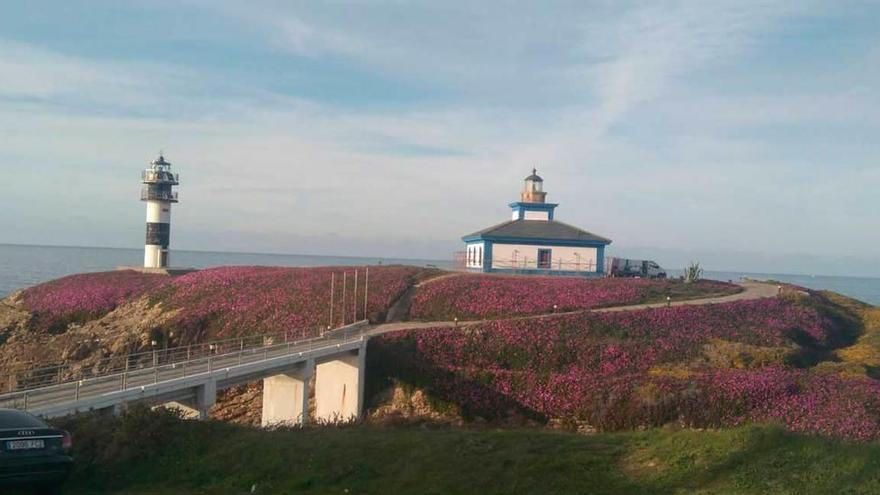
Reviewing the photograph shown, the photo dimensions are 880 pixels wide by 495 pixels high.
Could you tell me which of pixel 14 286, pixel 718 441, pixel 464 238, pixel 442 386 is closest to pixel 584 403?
pixel 442 386

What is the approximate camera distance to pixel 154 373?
2303 cm

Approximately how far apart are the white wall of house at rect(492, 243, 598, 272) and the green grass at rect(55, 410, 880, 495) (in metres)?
36.0

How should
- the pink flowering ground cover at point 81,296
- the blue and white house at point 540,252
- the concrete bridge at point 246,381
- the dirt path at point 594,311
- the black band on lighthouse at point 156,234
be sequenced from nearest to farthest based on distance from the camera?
the concrete bridge at point 246,381 → the dirt path at point 594,311 → the pink flowering ground cover at point 81,296 → the blue and white house at point 540,252 → the black band on lighthouse at point 156,234

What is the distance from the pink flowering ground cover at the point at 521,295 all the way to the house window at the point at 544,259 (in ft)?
18.1

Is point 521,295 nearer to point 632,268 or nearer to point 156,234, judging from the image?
point 632,268

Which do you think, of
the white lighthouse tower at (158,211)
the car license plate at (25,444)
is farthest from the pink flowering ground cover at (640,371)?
Answer: the white lighthouse tower at (158,211)

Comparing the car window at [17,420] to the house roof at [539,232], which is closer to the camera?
the car window at [17,420]

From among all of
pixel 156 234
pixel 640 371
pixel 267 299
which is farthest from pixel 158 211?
pixel 640 371

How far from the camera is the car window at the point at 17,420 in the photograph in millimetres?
11304

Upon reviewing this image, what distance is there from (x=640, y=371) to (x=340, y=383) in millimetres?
12131

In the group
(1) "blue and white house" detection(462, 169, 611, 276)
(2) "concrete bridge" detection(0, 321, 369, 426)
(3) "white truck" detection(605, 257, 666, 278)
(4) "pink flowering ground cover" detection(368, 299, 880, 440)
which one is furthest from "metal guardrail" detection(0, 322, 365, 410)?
(3) "white truck" detection(605, 257, 666, 278)

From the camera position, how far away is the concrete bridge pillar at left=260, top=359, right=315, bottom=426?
28.5 meters

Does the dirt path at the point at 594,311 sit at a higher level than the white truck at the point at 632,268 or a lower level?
lower

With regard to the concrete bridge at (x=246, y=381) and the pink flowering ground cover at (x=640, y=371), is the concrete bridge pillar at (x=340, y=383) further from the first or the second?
the pink flowering ground cover at (x=640, y=371)
